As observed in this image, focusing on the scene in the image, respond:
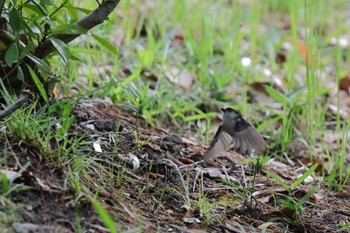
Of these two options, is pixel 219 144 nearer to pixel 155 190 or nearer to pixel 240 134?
pixel 240 134

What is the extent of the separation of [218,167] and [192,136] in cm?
40

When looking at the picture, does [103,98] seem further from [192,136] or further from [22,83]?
[22,83]

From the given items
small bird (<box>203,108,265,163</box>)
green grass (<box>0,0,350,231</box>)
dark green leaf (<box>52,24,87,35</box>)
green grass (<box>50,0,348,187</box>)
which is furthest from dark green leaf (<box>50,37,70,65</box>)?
small bird (<box>203,108,265,163</box>)

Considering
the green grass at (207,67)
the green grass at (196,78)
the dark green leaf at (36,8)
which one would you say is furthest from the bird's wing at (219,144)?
the dark green leaf at (36,8)

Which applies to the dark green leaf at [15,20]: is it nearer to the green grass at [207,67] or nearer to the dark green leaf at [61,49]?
the dark green leaf at [61,49]

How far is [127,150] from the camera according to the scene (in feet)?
7.80

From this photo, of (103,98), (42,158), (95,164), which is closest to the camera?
(42,158)

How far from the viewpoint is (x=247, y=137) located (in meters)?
2.42

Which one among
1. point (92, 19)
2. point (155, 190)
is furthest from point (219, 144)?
point (92, 19)

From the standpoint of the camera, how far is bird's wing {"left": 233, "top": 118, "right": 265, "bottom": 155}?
240 centimetres

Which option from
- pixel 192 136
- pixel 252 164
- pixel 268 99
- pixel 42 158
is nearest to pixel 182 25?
pixel 268 99

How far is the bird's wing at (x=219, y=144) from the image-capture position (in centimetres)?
245

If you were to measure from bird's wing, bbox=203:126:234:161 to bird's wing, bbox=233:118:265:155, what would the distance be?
0.16ft

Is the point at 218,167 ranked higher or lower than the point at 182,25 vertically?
lower
